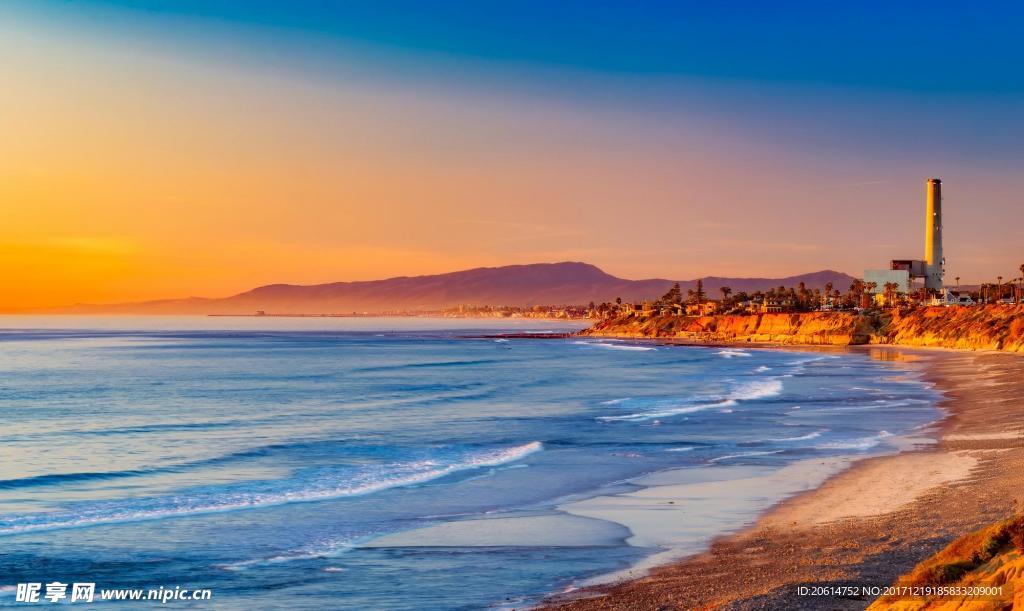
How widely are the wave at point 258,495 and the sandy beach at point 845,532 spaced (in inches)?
250

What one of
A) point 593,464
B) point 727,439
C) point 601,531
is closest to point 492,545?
point 601,531

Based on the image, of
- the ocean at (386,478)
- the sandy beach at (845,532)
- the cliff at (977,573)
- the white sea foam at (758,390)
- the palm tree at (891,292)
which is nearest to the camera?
the cliff at (977,573)

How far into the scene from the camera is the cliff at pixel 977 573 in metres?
7.92

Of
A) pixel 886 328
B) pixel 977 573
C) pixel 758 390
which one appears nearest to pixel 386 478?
pixel 977 573

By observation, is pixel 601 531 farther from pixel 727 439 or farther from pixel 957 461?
pixel 727 439

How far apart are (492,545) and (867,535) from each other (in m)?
6.38

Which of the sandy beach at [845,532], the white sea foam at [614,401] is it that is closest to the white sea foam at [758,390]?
the white sea foam at [614,401]

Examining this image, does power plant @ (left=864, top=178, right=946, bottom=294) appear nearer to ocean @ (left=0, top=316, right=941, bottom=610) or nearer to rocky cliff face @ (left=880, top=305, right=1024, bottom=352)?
rocky cliff face @ (left=880, top=305, right=1024, bottom=352)

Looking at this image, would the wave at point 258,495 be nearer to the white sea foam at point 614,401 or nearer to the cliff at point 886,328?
the white sea foam at point 614,401

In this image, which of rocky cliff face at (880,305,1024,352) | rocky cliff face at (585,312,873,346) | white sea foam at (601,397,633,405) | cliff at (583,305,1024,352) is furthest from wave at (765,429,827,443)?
rocky cliff face at (585,312,873,346)

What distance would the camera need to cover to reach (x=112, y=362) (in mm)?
91250

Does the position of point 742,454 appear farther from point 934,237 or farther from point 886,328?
point 934,237

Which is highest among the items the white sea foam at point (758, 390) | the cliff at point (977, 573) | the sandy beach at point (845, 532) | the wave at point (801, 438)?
the cliff at point (977, 573)

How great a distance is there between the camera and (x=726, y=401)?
45.3 meters
